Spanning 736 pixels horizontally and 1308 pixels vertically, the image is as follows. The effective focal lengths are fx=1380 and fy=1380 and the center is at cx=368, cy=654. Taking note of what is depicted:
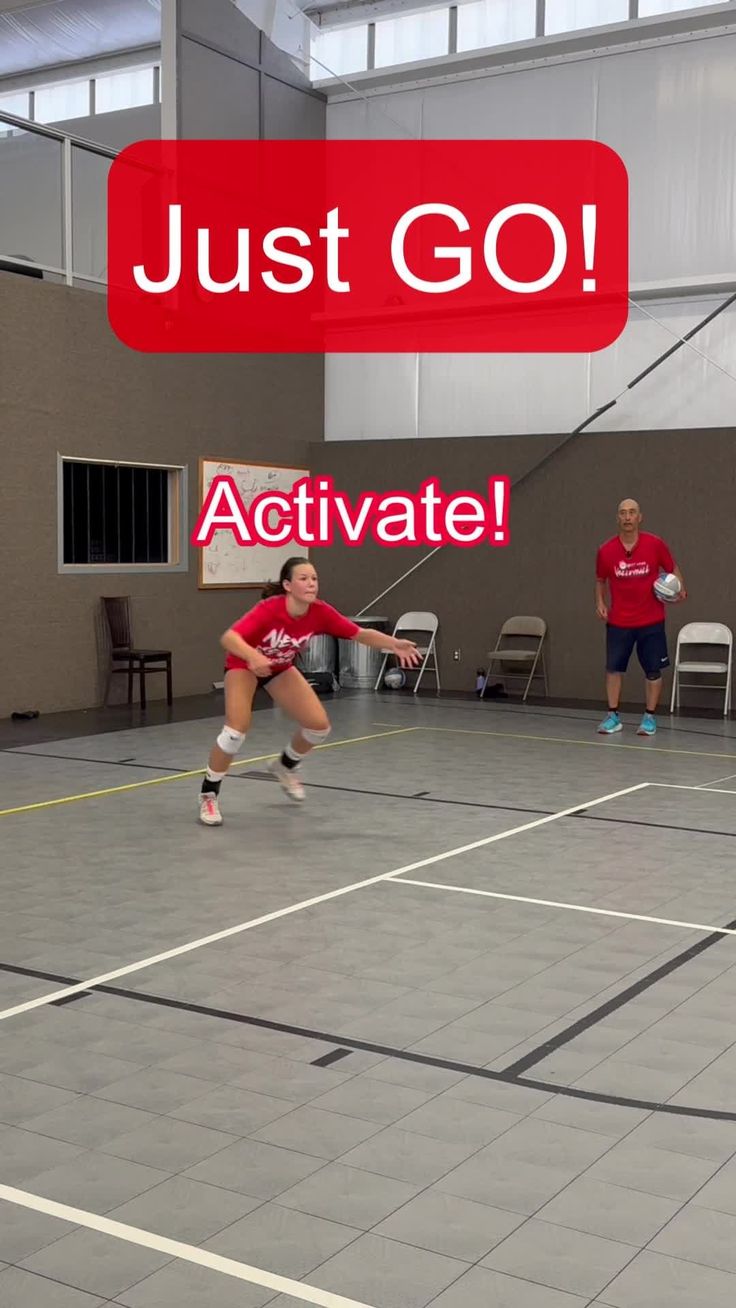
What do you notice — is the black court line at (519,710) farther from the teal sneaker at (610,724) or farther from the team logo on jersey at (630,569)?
the team logo on jersey at (630,569)

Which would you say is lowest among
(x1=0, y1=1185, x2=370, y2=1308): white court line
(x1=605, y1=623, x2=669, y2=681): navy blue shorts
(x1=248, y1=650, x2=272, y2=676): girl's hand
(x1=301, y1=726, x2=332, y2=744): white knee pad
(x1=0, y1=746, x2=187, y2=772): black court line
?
(x1=0, y1=746, x2=187, y2=772): black court line

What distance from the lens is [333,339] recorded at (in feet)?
47.6

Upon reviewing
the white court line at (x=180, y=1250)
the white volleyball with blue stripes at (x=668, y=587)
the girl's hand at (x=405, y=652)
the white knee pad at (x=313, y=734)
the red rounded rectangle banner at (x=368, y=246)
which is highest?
the red rounded rectangle banner at (x=368, y=246)

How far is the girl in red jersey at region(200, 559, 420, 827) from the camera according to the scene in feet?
21.4

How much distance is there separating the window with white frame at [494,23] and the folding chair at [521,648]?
5570 millimetres

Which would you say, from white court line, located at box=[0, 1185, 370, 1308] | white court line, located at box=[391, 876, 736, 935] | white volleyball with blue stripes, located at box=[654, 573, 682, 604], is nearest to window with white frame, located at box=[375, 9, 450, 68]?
white volleyball with blue stripes, located at box=[654, 573, 682, 604]

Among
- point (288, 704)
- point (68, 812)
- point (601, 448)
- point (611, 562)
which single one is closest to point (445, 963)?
point (288, 704)

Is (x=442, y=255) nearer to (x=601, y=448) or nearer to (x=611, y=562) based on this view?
(x=601, y=448)

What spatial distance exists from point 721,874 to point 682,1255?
3327mm

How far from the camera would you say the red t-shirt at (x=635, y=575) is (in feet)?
33.1

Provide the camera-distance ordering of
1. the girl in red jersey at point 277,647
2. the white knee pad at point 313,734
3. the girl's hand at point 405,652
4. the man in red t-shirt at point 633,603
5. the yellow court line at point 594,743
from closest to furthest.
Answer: the girl's hand at point 405,652 → the girl in red jersey at point 277,647 → the white knee pad at point 313,734 → the yellow court line at point 594,743 → the man in red t-shirt at point 633,603

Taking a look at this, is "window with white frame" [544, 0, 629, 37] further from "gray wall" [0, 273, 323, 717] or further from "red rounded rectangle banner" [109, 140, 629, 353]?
"gray wall" [0, 273, 323, 717]

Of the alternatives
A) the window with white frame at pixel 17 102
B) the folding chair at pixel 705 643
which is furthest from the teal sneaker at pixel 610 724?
the window with white frame at pixel 17 102

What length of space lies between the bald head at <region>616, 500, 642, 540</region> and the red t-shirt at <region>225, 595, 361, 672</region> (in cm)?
380
